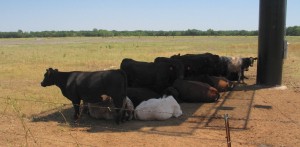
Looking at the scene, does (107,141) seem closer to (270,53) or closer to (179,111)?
(179,111)

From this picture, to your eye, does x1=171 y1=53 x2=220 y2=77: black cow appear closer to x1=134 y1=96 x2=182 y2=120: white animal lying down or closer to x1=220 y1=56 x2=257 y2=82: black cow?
x1=220 y1=56 x2=257 y2=82: black cow

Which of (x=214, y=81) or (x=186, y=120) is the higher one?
(x=214, y=81)

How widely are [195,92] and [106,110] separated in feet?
10.7

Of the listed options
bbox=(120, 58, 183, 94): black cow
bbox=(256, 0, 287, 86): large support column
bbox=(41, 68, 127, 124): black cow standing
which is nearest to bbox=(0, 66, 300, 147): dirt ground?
bbox=(41, 68, 127, 124): black cow standing

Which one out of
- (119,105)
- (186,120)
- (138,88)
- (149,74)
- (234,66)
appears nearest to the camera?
(119,105)

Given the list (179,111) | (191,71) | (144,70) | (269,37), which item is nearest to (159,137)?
(179,111)

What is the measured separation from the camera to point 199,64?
15.6 metres

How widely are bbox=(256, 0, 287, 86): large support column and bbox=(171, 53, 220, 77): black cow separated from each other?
1843 millimetres

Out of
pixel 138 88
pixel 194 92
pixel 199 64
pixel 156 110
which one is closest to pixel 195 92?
pixel 194 92

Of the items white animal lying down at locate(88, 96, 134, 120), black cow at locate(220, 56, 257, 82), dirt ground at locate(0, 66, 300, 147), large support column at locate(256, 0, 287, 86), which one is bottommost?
dirt ground at locate(0, 66, 300, 147)

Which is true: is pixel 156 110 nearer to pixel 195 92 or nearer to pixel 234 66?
pixel 195 92

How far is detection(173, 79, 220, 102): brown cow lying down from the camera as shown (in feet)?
41.1

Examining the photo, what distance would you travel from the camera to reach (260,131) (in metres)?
9.34

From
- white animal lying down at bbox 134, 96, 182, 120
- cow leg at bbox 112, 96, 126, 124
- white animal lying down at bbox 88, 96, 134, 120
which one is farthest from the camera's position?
white animal lying down at bbox 88, 96, 134, 120
